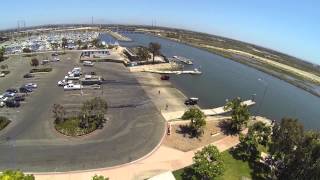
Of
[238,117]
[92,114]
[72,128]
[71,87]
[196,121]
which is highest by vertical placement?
[71,87]

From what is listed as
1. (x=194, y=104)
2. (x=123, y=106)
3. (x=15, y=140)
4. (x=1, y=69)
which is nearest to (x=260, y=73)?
(x=194, y=104)

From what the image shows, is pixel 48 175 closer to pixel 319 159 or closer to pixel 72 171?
pixel 72 171

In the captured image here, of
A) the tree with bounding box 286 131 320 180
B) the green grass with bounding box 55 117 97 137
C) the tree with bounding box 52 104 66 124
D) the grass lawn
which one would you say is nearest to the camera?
the tree with bounding box 286 131 320 180

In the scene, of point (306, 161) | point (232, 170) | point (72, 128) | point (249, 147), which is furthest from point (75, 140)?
point (306, 161)

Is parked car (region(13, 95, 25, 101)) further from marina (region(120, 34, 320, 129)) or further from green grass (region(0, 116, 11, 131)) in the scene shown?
marina (region(120, 34, 320, 129))

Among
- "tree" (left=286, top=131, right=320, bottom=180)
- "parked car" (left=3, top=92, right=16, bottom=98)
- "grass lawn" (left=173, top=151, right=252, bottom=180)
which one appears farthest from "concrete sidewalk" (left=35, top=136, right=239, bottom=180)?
"parked car" (left=3, top=92, right=16, bottom=98)

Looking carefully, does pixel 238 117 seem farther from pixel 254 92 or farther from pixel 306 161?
pixel 254 92
